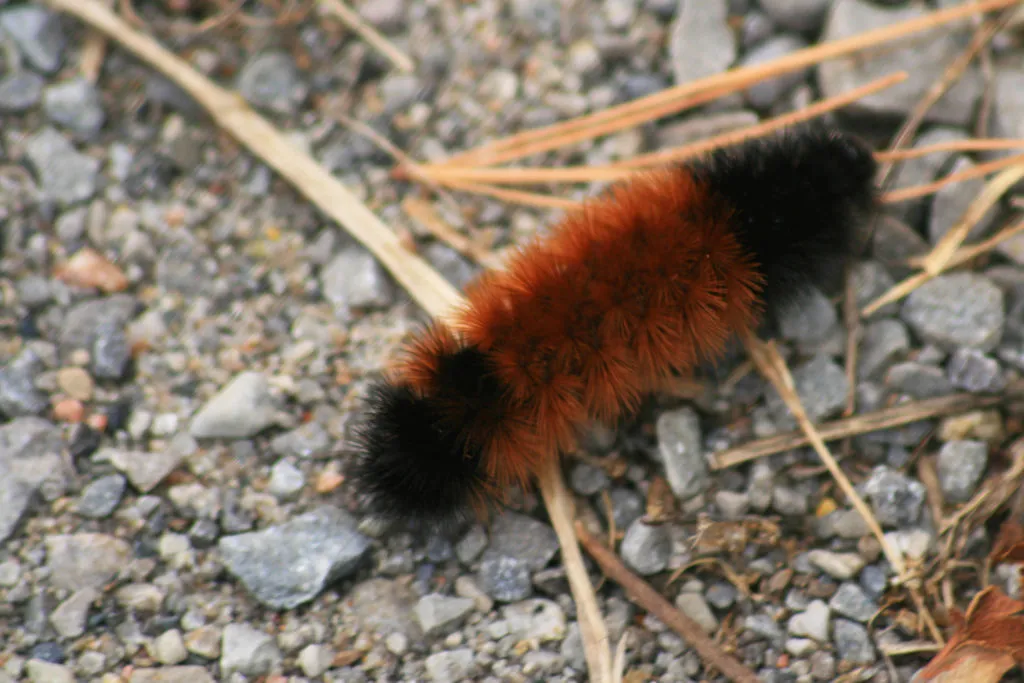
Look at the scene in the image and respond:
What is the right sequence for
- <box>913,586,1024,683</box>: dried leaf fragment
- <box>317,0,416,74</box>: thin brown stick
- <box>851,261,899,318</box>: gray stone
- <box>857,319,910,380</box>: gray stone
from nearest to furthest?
1. <box>913,586,1024,683</box>: dried leaf fragment
2. <box>857,319,910,380</box>: gray stone
3. <box>851,261,899,318</box>: gray stone
4. <box>317,0,416,74</box>: thin brown stick

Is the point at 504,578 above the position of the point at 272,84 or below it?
below

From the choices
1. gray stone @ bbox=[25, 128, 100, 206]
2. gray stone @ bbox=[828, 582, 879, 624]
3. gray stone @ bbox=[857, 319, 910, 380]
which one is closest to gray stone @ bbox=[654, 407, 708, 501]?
gray stone @ bbox=[828, 582, 879, 624]

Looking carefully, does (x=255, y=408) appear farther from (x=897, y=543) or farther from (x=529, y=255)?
(x=897, y=543)

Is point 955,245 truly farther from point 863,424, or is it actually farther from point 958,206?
point 863,424

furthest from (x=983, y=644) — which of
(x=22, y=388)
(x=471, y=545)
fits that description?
(x=22, y=388)

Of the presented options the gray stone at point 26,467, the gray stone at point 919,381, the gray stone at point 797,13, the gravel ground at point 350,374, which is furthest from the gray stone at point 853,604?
the gray stone at point 26,467

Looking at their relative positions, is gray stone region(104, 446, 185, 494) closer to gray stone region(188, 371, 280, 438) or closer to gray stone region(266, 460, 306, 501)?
gray stone region(188, 371, 280, 438)

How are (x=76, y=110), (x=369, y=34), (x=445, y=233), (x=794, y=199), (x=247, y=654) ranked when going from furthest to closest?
(x=369, y=34), (x=76, y=110), (x=445, y=233), (x=794, y=199), (x=247, y=654)

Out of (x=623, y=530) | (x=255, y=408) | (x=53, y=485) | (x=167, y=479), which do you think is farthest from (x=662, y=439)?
(x=53, y=485)
